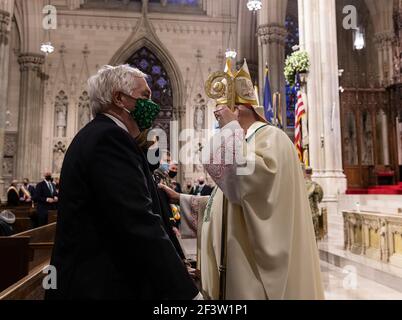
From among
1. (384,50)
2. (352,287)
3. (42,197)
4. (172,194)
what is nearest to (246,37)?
(384,50)

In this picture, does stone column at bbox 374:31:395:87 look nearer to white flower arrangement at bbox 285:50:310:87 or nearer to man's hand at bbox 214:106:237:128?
white flower arrangement at bbox 285:50:310:87

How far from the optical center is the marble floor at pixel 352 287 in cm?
397

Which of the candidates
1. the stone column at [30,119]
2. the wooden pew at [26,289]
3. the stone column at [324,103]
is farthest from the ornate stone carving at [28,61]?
the wooden pew at [26,289]

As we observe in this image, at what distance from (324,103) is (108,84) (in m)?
7.81

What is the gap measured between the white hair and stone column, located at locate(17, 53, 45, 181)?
16838 millimetres

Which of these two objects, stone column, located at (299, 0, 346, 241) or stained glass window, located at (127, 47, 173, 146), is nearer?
stone column, located at (299, 0, 346, 241)

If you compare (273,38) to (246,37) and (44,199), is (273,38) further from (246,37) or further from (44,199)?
(44,199)

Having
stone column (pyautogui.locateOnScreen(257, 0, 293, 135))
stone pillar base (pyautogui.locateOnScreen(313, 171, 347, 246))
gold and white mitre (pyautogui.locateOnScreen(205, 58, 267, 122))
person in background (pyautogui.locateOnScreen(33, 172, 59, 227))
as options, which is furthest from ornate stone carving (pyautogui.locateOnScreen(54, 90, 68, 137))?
gold and white mitre (pyautogui.locateOnScreen(205, 58, 267, 122))

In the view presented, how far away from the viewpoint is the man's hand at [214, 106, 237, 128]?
180 cm

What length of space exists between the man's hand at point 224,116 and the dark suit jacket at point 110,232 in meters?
0.59

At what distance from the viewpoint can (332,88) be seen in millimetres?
8633
